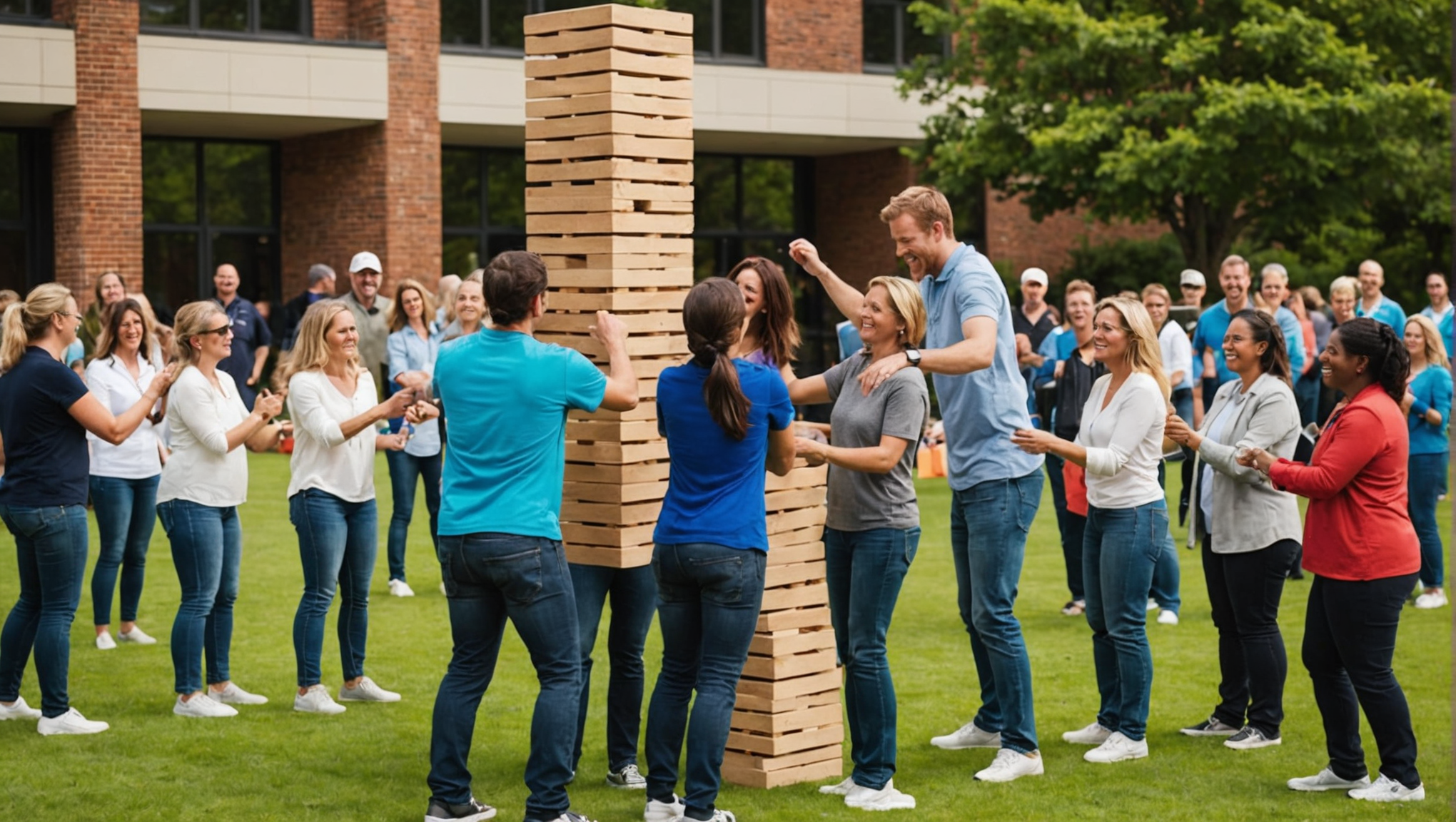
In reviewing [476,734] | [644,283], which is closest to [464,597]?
[644,283]

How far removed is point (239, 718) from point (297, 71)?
1862cm

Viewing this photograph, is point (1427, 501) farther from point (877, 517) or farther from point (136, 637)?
point (136, 637)

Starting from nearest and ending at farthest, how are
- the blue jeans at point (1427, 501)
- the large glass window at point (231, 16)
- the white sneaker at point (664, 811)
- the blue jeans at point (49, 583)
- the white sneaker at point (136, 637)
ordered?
the white sneaker at point (664, 811) → the blue jeans at point (49, 583) → the white sneaker at point (136, 637) → the blue jeans at point (1427, 501) → the large glass window at point (231, 16)

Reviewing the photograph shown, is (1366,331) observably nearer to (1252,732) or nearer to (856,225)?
(1252,732)

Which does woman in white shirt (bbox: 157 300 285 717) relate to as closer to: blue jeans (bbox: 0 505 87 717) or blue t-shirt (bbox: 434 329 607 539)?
blue jeans (bbox: 0 505 87 717)

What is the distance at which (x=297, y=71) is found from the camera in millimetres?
25312

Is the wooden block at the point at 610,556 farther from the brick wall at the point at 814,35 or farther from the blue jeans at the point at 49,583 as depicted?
the brick wall at the point at 814,35

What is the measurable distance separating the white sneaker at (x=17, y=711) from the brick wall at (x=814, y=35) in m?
22.8

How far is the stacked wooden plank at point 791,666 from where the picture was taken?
6.99 meters

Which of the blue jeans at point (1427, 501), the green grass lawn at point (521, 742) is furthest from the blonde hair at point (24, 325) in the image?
the blue jeans at point (1427, 501)

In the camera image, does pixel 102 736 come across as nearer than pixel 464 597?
No

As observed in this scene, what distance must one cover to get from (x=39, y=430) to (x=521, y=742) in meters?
2.65

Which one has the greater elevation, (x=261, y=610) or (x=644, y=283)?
(x=644, y=283)

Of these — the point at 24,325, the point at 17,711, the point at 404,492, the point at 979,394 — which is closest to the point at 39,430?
the point at 24,325
